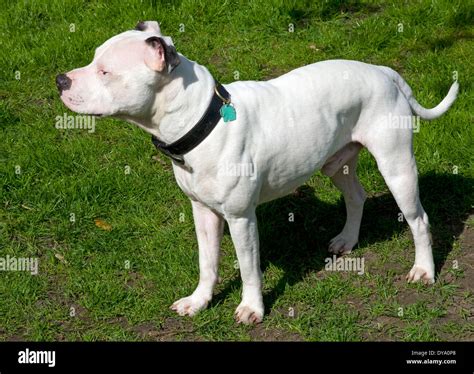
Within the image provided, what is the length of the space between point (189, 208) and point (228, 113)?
1.68m

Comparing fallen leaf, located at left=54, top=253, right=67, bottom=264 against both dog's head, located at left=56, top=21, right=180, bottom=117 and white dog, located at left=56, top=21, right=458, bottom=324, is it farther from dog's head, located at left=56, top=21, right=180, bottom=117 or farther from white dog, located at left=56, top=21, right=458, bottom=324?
dog's head, located at left=56, top=21, right=180, bottom=117

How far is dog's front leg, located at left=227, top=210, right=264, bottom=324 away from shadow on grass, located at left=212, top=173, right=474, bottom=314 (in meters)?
0.49

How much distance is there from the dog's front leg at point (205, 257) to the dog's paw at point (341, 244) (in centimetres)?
98

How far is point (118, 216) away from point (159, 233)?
377mm

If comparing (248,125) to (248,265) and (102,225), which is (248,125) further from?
(102,225)

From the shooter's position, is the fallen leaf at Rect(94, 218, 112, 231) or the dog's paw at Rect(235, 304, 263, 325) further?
the fallen leaf at Rect(94, 218, 112, 231)

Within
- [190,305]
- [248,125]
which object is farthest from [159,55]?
[190,305]

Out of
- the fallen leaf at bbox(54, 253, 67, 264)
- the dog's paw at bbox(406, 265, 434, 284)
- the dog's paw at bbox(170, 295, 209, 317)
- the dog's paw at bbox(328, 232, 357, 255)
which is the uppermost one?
the dog's paw at bbox(406, 265, 434, 284)

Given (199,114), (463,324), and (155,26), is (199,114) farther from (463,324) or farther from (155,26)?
(463,324)

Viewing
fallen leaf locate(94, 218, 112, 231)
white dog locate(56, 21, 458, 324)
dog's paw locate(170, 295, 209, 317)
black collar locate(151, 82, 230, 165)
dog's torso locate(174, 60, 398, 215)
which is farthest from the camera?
fallen leaf locate(94, 218, 112, 231)

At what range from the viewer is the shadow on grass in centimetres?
571

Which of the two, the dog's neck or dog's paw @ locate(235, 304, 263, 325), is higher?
the dog's neck

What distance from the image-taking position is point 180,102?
4375 mm

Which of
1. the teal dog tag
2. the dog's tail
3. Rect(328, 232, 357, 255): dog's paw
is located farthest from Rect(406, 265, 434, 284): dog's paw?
Answer: the teal dog tag
